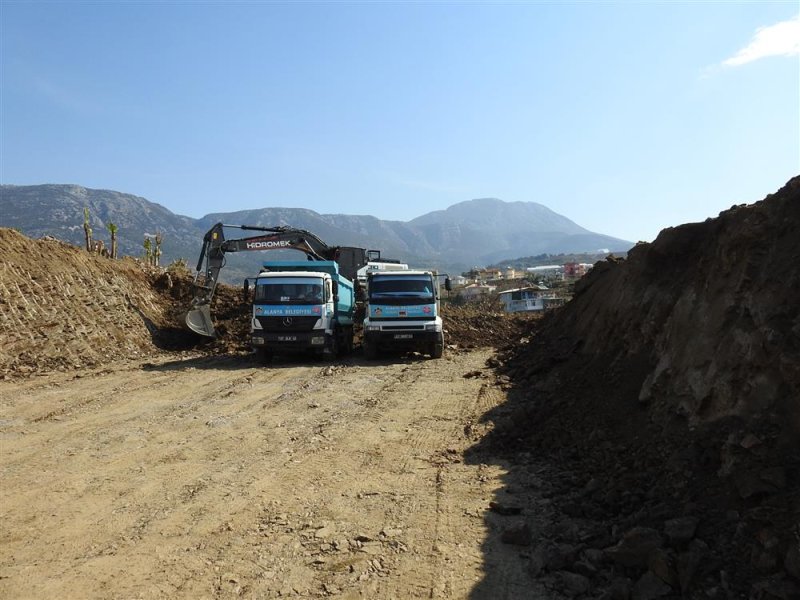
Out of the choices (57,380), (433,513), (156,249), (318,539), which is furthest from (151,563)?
(156,249)

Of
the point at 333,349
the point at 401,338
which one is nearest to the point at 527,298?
the point at 401,338

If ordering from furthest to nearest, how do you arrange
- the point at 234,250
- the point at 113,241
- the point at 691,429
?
the point at 113,241 < the point at 234,250 < the point at 691,429

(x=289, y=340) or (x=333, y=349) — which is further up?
(x=289, y=340)

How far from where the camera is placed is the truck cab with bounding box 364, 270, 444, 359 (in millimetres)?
16984

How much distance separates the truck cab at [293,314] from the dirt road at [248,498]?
16.4ft

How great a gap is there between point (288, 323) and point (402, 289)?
142 inches

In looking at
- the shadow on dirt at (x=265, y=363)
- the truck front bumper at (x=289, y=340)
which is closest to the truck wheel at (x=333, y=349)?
the shadow on dirt at (x=265, y=363)

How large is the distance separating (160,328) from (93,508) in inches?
650

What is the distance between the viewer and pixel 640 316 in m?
9.55

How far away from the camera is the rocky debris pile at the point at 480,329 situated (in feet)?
69.3

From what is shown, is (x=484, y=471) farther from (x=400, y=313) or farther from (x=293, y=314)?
(x=293, y=314)

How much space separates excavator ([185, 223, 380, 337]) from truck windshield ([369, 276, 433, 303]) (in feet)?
15.3

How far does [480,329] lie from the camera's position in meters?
23.7

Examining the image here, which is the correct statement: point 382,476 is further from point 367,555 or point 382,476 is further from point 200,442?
point 200,442
